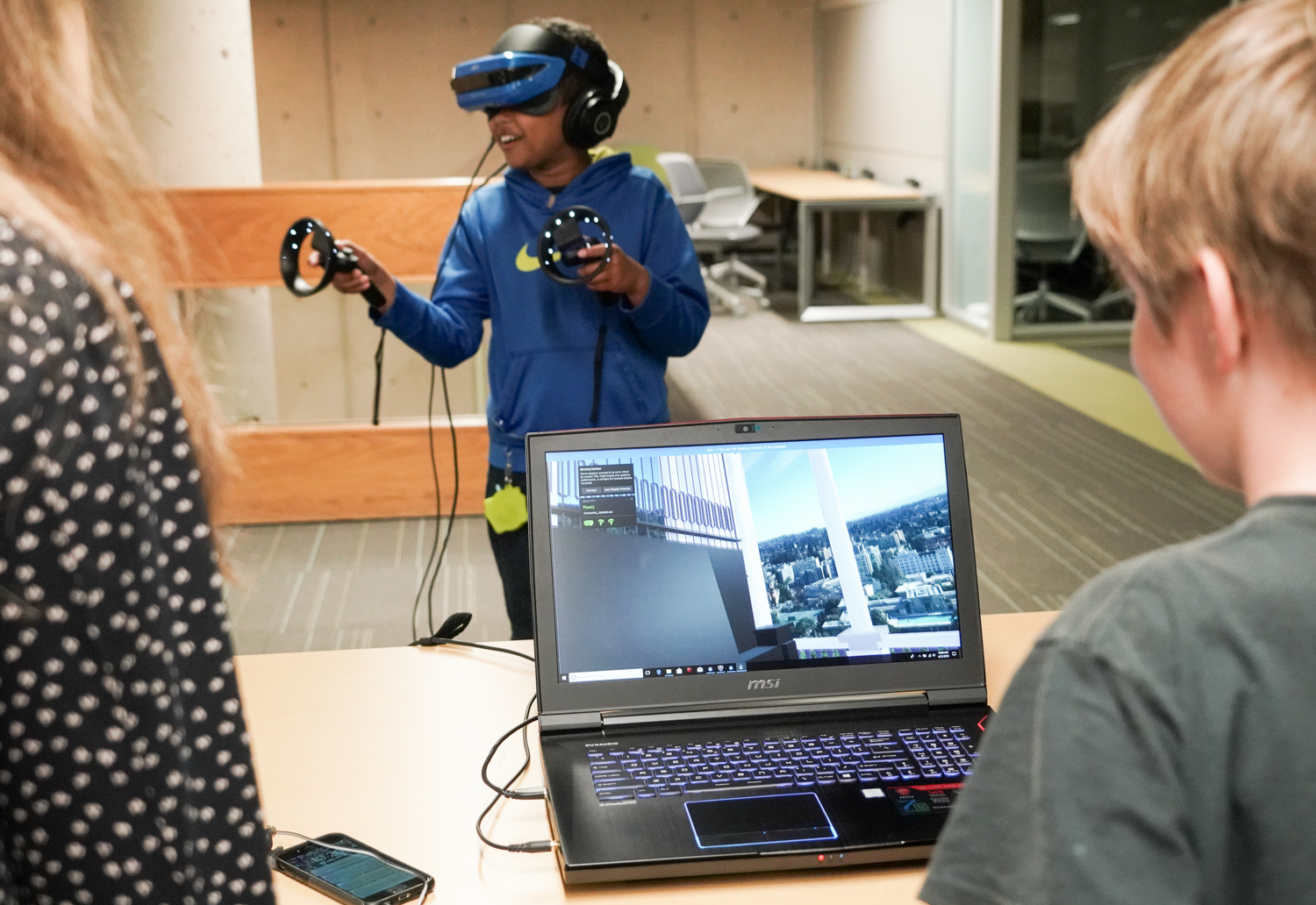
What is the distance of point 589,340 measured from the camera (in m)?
1.96

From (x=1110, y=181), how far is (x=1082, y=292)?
7.47m

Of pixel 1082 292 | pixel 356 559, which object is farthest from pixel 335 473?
pixel 1082 292

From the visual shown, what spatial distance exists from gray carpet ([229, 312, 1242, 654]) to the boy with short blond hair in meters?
2.08

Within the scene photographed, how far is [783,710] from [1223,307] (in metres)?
0.73

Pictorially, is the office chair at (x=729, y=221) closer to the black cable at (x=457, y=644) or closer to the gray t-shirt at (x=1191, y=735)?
the black cable at (x=457, y=644)

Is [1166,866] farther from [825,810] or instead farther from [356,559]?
[356,559]

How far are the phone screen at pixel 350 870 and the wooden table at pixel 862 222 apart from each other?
699 cm

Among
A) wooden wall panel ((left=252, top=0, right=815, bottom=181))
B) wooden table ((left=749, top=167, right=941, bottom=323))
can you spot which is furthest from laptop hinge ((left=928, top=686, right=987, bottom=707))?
wooden wall panel ((left=252, top=0, right=815, bottom=181))

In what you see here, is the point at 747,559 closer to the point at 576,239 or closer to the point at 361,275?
the point at 576,239

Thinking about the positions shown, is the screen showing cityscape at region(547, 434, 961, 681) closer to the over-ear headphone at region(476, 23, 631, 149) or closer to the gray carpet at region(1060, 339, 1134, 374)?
the over-ear headphone at region(476, 23, 631, 149)

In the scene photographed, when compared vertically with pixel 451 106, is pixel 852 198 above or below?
below

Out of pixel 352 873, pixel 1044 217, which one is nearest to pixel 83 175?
pixel 352 873

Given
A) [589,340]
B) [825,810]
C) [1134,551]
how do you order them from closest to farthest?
1. [825,810]
2. [589,340]
3. [1134,551]

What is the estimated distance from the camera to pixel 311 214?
4.02 metres
